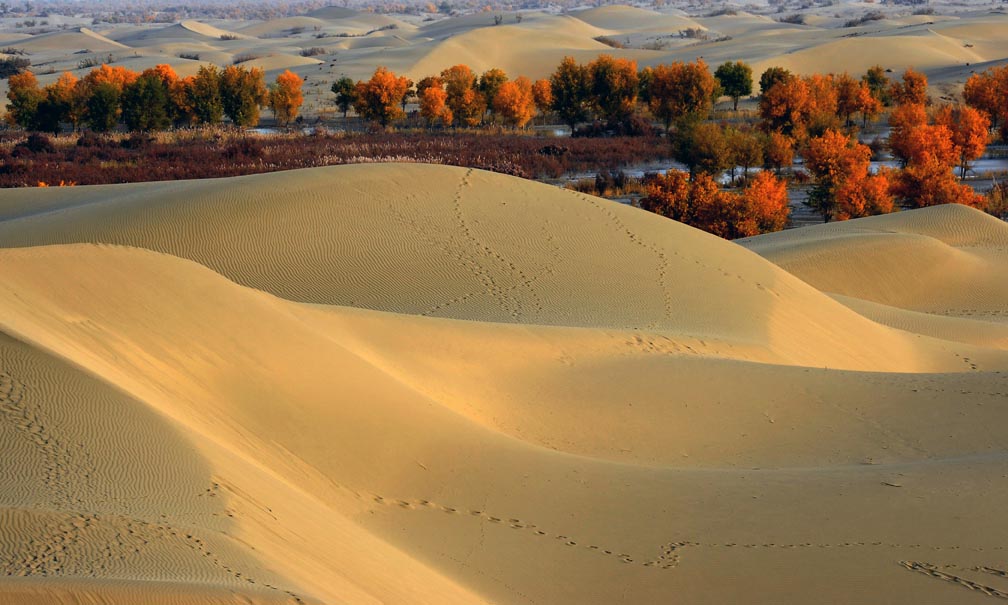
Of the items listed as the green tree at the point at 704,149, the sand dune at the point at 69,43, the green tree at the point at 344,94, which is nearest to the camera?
the green tree at the point at 704,149

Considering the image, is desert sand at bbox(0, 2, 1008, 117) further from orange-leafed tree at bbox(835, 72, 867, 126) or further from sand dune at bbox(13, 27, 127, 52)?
orange-leafed tree at bbox(835, 72, 867, 126)

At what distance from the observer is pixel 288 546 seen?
21.6ft

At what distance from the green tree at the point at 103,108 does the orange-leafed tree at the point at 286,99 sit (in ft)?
33.3

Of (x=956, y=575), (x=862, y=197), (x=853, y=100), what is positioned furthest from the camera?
(x=853, y=100)

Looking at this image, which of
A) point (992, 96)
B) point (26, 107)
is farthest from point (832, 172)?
point (26, 107)

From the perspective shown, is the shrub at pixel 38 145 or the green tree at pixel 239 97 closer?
the shrub at pixel 38 145

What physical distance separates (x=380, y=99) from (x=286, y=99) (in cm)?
584

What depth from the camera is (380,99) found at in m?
70.1

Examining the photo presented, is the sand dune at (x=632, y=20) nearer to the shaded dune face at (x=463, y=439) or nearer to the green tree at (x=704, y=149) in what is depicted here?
the green tree at (x=704, y=149)

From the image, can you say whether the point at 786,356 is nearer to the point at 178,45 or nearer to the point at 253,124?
the point at 253,124

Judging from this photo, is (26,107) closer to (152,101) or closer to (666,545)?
(152,101)

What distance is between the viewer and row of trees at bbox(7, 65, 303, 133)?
64.0 metres

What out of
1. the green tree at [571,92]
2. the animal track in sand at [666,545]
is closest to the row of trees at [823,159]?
the green tree at [571,92]

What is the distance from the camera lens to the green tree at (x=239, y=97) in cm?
6719
